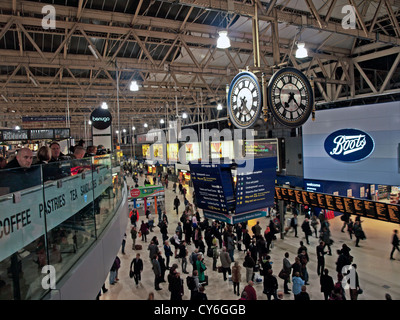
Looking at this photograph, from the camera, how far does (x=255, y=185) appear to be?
7.12 metres

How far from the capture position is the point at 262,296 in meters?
9.64

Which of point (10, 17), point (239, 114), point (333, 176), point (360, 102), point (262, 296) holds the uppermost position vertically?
point (10, 17)

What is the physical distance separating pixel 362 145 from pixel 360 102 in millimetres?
7278

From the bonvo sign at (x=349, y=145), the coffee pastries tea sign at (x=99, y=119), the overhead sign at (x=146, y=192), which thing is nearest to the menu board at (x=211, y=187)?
the coffee pastries tea sign at (x=99, y=119)

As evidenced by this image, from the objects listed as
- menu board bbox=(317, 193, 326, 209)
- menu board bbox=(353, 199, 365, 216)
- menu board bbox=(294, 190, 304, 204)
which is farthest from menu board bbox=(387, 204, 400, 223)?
menu board bbox=(294, 190, 304, 204)

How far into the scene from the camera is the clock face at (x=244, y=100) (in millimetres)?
5180

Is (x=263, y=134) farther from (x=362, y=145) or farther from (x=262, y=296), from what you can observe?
(x=262, y=296)

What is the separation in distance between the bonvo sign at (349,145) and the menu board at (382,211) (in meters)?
3.70

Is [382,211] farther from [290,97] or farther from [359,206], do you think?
[290,97]

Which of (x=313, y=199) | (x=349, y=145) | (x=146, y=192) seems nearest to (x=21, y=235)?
(x=313, y=199)

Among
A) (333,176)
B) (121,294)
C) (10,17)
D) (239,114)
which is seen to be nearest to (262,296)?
(121,294)

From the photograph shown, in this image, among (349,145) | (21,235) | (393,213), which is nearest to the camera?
(21,235)

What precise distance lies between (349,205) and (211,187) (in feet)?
23.3

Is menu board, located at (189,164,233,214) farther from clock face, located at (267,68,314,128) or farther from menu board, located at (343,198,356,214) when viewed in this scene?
menu board, located at (343,198,356,214)
